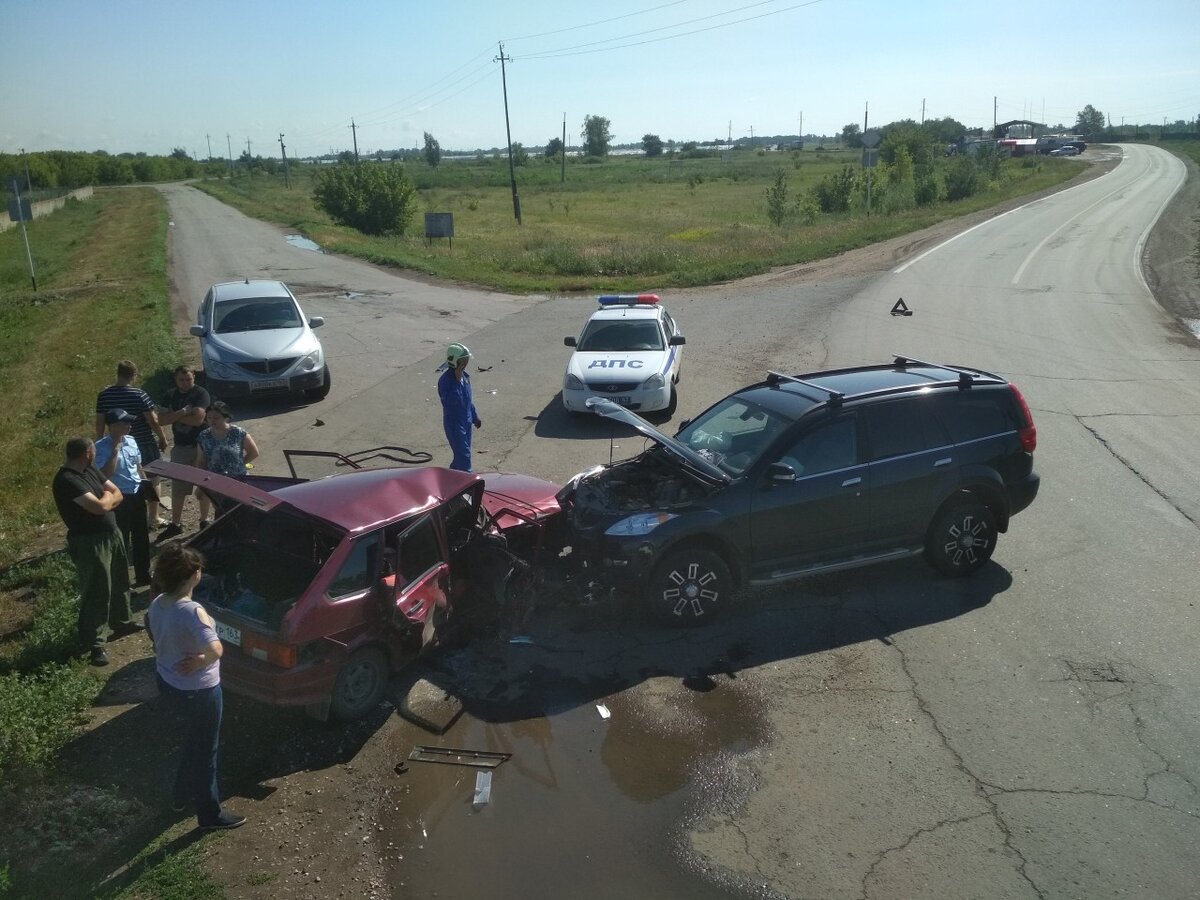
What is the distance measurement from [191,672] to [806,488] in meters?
4.72

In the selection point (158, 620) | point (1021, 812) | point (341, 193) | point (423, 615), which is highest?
Answer: point (341, 193)

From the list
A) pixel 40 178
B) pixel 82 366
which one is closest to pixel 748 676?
pixel 82 366

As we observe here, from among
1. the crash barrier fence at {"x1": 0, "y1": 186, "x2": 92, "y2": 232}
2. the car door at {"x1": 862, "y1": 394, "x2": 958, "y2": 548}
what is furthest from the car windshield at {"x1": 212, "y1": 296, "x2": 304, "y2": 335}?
the crash barrier fence at {"x1": 0, "y1": 186, "x2": 92, "y2": 232}

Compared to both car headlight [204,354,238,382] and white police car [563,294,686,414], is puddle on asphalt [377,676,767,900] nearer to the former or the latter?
white police car [563,294,686,414]

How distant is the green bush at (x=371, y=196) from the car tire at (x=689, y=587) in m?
40.5

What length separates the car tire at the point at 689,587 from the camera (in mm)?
7395

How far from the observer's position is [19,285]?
30109 mm

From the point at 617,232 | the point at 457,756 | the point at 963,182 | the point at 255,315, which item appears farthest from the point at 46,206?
the point at 457,756

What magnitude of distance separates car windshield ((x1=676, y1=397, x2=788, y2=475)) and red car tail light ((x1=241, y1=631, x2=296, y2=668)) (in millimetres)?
3645

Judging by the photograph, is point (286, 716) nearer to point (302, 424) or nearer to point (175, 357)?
point (302, 424)

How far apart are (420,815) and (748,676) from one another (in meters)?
2.58

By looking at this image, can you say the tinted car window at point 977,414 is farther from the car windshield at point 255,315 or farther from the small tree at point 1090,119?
the small tree at point 1090,119

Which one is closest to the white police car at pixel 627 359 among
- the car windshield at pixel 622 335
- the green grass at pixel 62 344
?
the car windshield at pixel 622 335

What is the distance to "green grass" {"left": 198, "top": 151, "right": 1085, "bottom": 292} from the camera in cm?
2972
